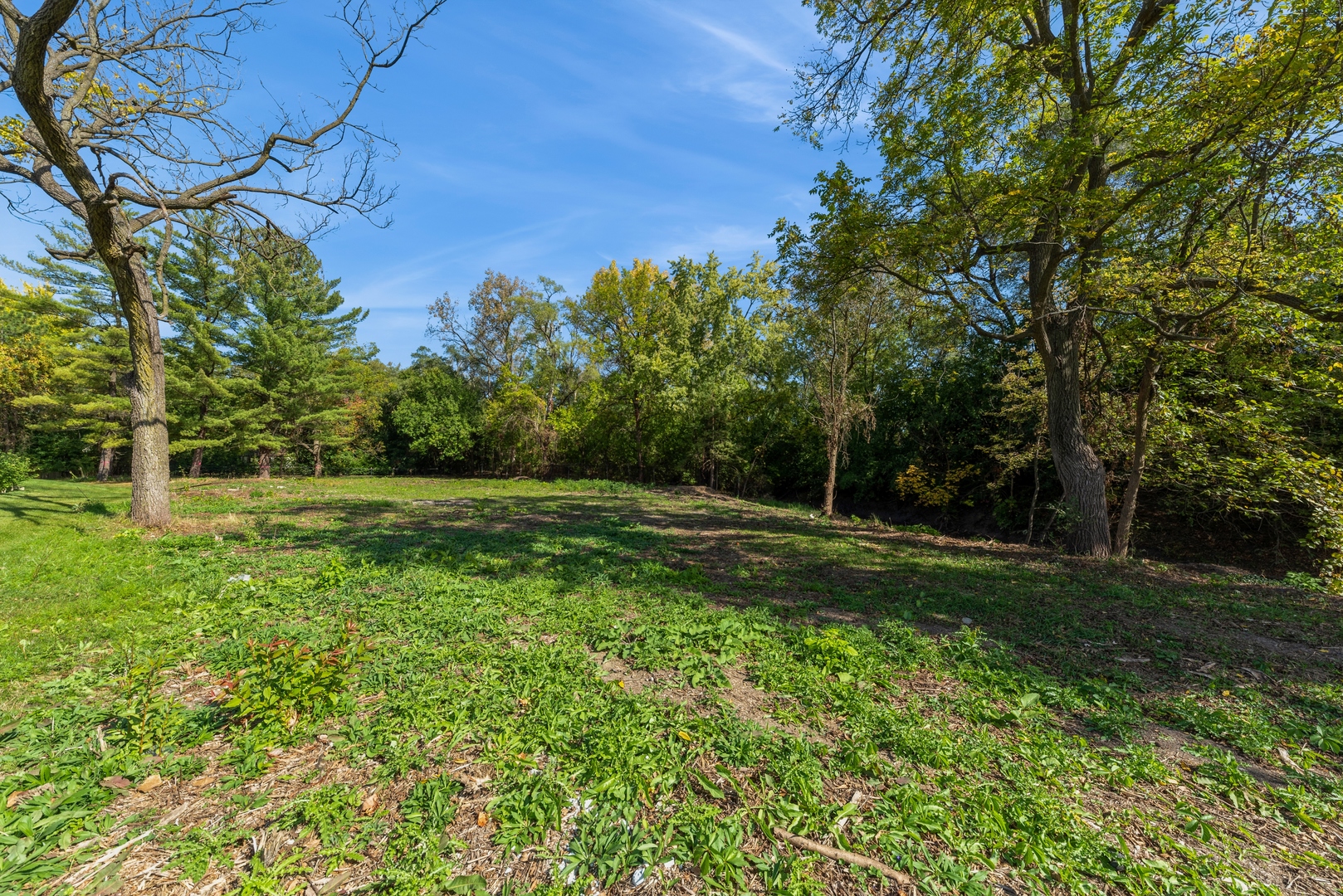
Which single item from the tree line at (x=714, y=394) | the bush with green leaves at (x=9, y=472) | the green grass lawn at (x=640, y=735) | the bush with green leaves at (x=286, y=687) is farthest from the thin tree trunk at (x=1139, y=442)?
the bush with green leaves at (x=9, y=472)

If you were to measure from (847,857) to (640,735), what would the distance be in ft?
3.85

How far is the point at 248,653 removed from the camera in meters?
3.43

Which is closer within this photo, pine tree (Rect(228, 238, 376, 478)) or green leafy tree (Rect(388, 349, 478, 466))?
pine tree (Rect(228, 238, 376, 478))

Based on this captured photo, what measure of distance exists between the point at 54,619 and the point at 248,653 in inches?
87.7

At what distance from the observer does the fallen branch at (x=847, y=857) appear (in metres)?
1.91

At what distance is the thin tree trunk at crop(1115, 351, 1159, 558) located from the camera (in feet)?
25.2

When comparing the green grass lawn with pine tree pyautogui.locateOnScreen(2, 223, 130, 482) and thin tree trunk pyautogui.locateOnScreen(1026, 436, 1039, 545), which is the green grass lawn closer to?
thin tree trunk pyautogui.locateOnScreen(1026, 436, 1039, 545)

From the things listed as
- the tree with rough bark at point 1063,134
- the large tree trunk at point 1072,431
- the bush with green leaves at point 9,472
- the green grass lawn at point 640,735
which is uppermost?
the tree with rough bark at point 1063,134

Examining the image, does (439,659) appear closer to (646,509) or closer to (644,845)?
(644,845)

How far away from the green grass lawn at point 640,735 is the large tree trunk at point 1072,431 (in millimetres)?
2559

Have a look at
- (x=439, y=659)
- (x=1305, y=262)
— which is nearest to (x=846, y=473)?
(x=1305, y=262)

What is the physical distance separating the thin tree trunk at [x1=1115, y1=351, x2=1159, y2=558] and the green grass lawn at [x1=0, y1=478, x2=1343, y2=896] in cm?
290

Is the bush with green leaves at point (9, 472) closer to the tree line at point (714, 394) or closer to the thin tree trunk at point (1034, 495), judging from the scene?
the tree line at point (714, 394)

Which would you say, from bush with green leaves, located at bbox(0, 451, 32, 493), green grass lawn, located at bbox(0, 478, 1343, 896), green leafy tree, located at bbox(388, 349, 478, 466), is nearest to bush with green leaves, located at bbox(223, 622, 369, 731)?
green grass lawn, located at bbox(0, 478, 1343, 896)
